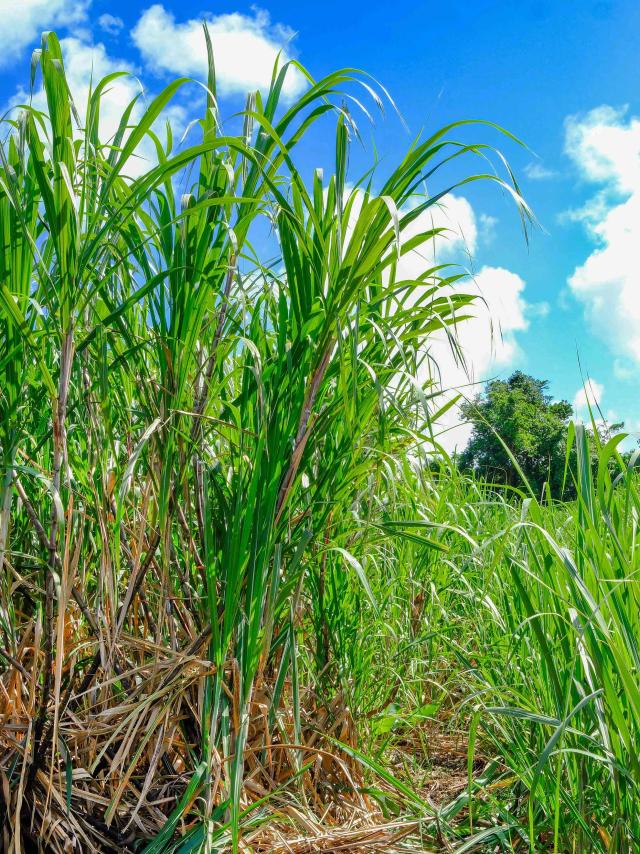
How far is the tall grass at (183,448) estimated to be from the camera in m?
1.10

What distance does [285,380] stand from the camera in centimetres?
121

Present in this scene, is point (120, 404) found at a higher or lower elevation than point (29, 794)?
higher

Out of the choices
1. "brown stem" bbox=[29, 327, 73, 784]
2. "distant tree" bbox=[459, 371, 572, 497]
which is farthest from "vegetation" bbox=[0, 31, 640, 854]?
"distant tree" bbox=[459, 371, 572, 497]

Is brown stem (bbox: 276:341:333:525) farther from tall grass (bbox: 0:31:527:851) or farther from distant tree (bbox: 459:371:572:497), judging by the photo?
distant tree (bbox: 459:371:572:497)

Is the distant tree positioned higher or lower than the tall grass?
higher

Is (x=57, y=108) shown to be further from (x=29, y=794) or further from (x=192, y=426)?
(x=29, y=794)

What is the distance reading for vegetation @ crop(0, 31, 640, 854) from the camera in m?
1.09

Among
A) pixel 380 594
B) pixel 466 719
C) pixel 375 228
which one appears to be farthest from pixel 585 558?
pixel 466 719

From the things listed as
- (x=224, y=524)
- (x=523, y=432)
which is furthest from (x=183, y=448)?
(x=523, y=432)

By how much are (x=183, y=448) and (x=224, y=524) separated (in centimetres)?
17

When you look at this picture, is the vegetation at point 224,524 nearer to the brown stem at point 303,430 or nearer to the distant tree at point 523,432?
the brown stem at point 303,430

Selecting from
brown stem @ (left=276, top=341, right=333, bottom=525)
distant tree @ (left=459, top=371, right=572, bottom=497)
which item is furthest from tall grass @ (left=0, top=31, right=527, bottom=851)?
A: distant tree @ (left=459, top=371, right=572, bottom=497)

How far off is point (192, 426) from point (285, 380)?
7.5 inches

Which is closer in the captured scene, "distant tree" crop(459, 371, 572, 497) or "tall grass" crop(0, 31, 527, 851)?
"tall grass" crop(0, 31, 527, 851)
